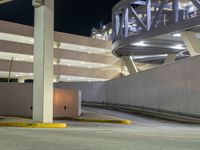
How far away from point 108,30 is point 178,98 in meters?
73.2

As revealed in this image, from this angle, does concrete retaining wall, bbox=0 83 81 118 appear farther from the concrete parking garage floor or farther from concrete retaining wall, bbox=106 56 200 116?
the concrete parking garage floor

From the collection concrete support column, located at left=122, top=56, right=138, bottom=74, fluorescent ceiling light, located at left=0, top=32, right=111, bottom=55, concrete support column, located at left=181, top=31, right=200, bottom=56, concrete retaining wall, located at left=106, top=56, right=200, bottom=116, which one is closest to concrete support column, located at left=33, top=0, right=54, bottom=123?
concrete retaining wall, located at left=106, top=56, right=200, bottom=116

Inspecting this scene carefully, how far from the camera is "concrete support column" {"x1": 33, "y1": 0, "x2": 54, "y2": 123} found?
20.9 m

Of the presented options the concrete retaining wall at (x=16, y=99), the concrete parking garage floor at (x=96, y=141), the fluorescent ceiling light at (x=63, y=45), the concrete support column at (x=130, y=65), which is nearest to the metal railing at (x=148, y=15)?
the concrete support column at (x=130, y=65)

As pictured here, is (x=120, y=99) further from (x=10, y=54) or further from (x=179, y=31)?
(x=10, y=54)

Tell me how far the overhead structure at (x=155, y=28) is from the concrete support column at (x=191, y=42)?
191 mm

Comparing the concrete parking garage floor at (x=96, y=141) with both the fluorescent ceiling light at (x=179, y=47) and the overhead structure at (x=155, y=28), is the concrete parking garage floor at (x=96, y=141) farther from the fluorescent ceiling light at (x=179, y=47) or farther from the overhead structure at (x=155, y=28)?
the fluorescent ceiling light at (x=179, y=47)

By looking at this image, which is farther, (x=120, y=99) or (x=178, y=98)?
(x=120, y=99)

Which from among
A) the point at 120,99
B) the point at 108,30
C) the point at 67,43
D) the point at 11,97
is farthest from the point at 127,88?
the point at 108,30

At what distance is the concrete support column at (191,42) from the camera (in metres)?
37.9

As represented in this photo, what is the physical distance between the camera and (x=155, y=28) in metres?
41.1

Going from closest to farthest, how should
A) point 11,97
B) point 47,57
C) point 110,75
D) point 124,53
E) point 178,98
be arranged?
point 47,57, point 11,97, point 178,98, point 124,53, point 110,75

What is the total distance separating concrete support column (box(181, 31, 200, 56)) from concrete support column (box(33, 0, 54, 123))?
1957 cm

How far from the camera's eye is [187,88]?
3136 centimetres
